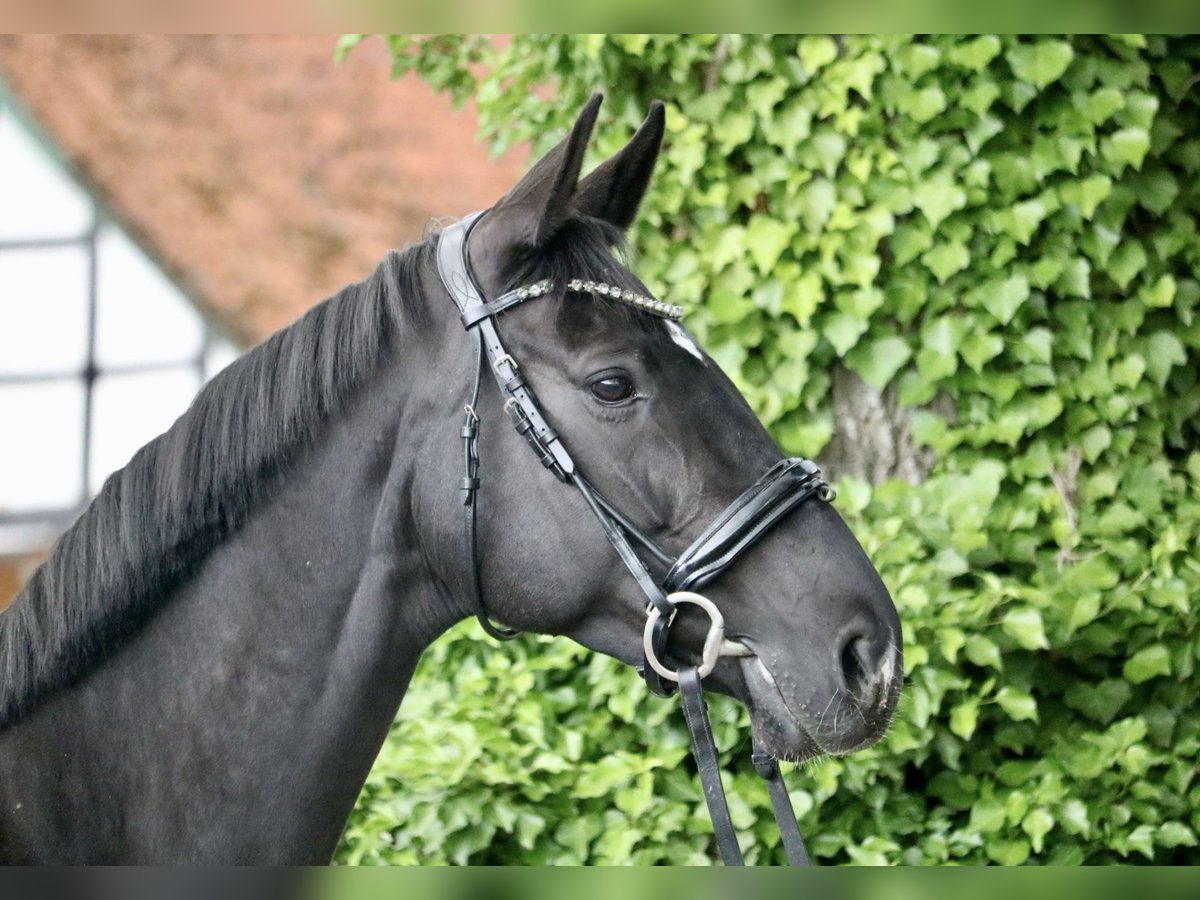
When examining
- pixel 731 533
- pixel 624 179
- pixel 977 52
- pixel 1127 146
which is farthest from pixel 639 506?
pixel 1127 146

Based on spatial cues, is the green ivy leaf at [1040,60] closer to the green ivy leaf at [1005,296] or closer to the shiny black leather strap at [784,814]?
the green ivy leaf at [1005,296]

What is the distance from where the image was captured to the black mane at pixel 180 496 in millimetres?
2076

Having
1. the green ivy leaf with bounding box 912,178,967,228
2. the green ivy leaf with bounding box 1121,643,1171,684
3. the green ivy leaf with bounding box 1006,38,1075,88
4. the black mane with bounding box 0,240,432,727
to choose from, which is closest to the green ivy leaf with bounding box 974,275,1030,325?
the green ivy leaf with bounding box 912,178,967,228

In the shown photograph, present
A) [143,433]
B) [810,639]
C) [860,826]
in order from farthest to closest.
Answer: [143,433], [860,826], [810,639]

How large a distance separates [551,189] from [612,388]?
0.35 meters

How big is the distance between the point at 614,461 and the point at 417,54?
2.91m

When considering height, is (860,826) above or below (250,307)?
below

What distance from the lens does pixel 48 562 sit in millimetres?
2129

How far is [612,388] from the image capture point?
206cm

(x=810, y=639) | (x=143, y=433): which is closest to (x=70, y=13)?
(x=810, y=639)

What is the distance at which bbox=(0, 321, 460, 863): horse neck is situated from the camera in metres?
2.07

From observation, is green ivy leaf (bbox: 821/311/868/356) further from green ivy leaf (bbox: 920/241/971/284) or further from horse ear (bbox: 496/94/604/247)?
horse ear (bbox: 496/94/604/247)

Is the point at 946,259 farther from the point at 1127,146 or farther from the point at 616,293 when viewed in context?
the point at 616,293

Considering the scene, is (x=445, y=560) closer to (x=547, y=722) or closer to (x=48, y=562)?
(x=48, y=562)
